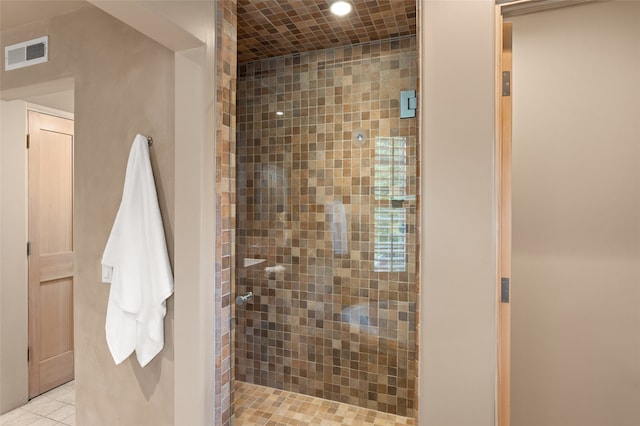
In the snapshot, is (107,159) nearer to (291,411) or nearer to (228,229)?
(228,229)

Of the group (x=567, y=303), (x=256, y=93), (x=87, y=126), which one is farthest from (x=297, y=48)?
(x=567, y=303)

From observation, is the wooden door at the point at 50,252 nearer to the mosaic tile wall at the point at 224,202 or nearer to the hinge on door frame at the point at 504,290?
the mosaic tile wall at the point at 224,202

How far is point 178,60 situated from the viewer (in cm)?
153

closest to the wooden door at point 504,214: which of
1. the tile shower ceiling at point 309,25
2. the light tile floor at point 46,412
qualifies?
the tile shower ceiling at point 309,25

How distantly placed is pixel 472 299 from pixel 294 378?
0.93 metres

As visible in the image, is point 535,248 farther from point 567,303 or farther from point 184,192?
point 184,192

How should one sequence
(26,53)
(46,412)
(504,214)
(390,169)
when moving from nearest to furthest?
(504,214) < (390,169) < (26,53) < (46,412)

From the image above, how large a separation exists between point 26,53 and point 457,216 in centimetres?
265

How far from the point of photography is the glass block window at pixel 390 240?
1.43 metres

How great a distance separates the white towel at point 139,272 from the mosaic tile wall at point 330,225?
0.35m

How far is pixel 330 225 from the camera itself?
158 centimetres

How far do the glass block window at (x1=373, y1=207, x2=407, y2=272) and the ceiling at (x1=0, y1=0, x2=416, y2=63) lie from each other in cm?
73

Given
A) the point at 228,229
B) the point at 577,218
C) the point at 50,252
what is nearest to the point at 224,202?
the point at 228,229

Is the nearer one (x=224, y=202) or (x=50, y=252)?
(x=224, y=202)
